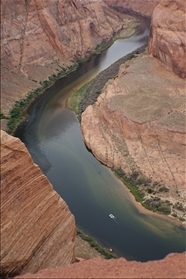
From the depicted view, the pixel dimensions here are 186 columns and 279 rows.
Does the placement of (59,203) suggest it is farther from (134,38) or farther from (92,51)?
(134,38)

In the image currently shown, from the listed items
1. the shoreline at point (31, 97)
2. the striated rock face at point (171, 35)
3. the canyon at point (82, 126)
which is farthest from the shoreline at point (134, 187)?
the striated rock face at point (171, 35)

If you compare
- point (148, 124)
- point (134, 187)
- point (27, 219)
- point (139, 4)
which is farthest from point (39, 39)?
point (27, 219)

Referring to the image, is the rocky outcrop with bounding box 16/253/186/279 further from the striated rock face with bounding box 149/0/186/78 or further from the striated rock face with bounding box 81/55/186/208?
the striated rock face with bounding box 149/0/186/78

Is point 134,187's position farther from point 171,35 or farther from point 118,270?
point 171,35

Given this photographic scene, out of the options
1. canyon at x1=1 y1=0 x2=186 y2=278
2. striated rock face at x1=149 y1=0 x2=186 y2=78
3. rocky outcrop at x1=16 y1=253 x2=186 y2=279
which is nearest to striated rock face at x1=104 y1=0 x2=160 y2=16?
canyon at x1=1 y1=0 x2=186 y2=278

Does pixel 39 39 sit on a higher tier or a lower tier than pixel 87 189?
higher

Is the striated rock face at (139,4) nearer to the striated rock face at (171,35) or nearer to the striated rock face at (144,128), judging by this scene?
the striated rock face at (171,35)
